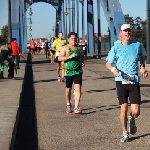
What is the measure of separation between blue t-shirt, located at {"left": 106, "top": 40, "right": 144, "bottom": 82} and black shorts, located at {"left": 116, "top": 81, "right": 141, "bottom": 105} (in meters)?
0.10

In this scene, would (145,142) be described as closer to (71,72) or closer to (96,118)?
(96,118)

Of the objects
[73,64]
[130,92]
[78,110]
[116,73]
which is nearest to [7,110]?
[78,110]

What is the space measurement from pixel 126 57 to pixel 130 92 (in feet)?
1.69

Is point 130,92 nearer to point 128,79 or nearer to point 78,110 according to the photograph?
point 128,79

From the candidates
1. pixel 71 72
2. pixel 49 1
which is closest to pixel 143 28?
pixel 49 1

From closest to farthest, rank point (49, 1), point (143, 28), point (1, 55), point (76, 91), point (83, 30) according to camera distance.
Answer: point (76, 91) → point (1, 55) → point (83, 30) → point (143, 28) → point (49, 1)

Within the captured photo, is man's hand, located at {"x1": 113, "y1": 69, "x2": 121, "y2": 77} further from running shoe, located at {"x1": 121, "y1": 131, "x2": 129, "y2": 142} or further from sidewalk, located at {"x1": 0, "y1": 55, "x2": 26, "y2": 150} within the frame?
sidewalk, located at {"x1": 0, "y1": 55, "x2": 26, "y2": 150}

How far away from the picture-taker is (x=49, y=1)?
133 metres

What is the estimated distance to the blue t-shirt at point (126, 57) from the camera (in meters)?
7.82

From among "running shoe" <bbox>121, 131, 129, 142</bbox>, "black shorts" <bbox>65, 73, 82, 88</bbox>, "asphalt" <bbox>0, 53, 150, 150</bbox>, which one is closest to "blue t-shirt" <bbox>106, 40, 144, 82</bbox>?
"running shoe" <bbox>121, 131, 129, 142</bbox>

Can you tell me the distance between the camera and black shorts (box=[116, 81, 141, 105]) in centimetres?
783

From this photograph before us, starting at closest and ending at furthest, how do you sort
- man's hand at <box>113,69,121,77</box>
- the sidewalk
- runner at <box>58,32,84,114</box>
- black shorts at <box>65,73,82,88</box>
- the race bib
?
the sidewalk
man's hand at <box>113,69,121,77</box>
the race bib
runner at <box>58,32,84,114</box>
black shorts at <box>65,73,82,88</box>

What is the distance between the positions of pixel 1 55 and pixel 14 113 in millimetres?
9972

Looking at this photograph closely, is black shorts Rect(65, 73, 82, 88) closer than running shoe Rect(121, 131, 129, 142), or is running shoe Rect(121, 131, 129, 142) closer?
running shoe Rect(121, 131, 129, 142)
